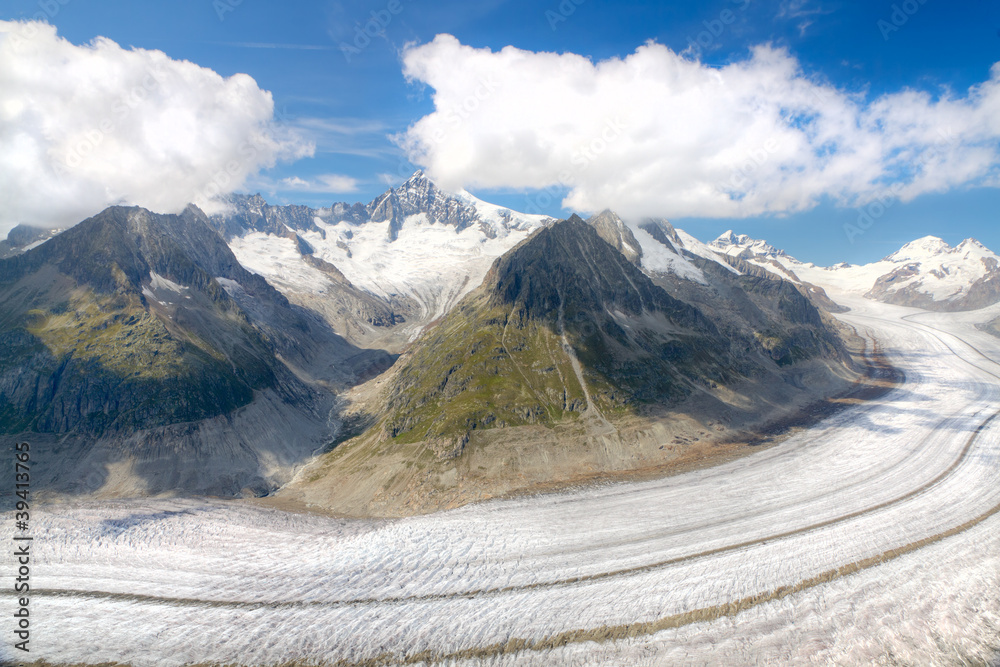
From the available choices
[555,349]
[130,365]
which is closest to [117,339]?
[130,365]

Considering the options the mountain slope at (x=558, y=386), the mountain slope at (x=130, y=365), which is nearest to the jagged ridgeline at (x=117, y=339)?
the mountain slope at (x=130, y=365)

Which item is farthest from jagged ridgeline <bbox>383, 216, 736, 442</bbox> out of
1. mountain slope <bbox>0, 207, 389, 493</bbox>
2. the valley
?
mountain slope <bbox>0, 207, 389, 493</bbox>

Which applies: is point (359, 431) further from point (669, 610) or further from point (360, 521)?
point (669, 610)

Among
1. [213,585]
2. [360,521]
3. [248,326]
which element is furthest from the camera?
[248,326]

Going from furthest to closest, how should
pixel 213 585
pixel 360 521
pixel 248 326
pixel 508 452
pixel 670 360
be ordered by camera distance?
1. pixel 248 326
2. pixel 670 360
3. pixel 508 452
4. pixel 360 521
5. pixel 213 585

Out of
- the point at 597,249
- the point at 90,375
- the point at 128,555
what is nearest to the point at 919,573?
the point at 128,555

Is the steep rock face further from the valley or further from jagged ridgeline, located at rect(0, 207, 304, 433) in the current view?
jagged ridgeline, located at rect(0, 207, 304, 433)
